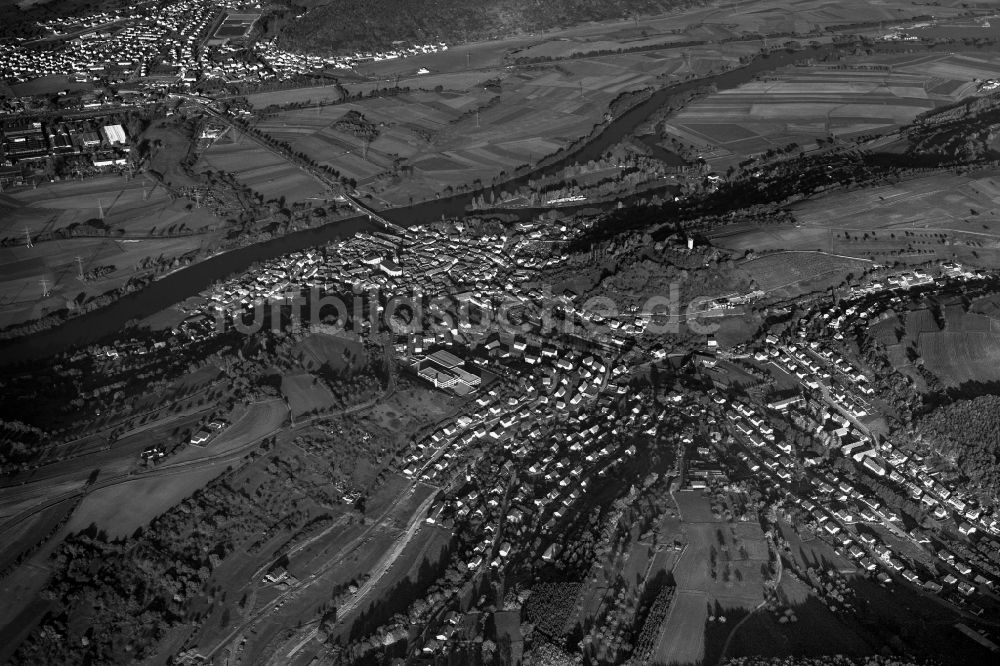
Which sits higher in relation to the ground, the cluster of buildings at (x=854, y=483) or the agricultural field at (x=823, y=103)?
the agricultural field at (x=823, y=103)

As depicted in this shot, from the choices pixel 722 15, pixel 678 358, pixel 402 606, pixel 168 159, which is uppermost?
pixel 722 15

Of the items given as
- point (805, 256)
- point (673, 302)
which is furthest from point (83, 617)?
point (805, 256)

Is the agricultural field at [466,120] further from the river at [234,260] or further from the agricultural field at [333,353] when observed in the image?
the agricultural field at [333,353]

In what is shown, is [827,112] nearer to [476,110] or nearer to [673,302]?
[476,110]

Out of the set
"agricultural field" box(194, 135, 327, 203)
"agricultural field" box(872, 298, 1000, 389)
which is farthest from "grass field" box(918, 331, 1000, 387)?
"agricultural field" box(194, 135, 327, 203)

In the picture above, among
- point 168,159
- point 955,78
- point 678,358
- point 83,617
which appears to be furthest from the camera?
point 955,78

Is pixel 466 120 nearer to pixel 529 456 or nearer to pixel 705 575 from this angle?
pixel 529 456

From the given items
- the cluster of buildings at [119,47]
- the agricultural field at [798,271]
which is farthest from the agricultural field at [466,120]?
the agricultural field at [798,271]
